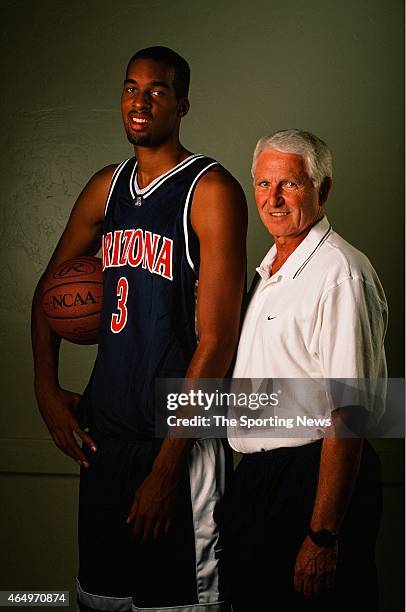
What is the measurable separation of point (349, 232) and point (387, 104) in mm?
355

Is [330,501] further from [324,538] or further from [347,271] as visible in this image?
[347,271]

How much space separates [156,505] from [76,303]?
1.74 feet

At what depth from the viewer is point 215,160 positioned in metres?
2.03

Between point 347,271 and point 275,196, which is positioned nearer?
point 347,271

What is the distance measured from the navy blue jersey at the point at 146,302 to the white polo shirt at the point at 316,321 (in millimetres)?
183

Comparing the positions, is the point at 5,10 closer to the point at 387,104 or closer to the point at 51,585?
the point at 387,104

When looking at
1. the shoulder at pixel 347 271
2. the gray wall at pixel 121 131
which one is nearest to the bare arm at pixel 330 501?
the shoulder at pixel 347 271

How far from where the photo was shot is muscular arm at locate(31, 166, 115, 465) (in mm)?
2090

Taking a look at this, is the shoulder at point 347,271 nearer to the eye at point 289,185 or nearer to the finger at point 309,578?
the eye at point 289,185

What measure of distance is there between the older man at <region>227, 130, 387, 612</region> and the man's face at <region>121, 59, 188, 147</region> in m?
0.31

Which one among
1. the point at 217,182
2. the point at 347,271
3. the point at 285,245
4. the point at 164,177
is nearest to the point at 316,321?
the point at 347,271

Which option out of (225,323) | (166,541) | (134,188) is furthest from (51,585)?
(134,188)

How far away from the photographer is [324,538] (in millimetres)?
1604

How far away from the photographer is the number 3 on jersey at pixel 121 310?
193cm
